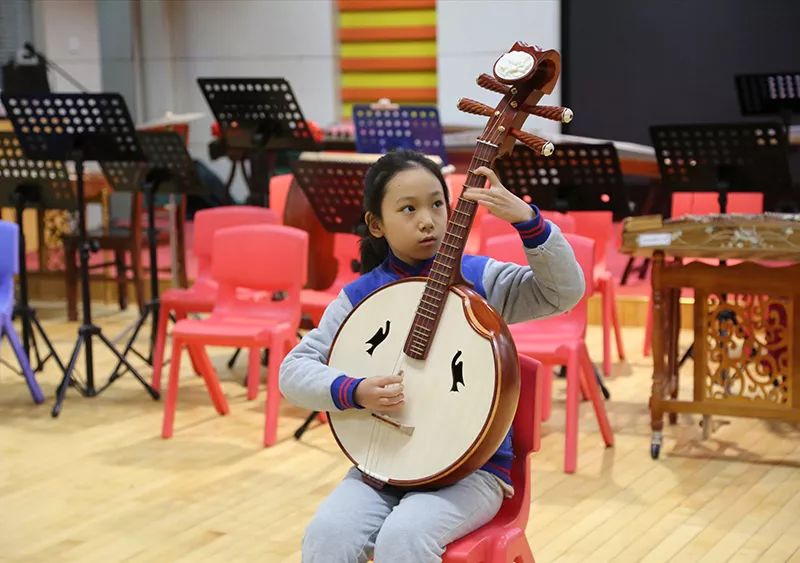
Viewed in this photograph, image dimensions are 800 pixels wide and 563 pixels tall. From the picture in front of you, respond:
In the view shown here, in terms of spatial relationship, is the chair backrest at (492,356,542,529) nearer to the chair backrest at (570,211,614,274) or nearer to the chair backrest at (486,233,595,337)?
the chair backrest at (486,233,595,337)

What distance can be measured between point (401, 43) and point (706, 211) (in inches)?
159

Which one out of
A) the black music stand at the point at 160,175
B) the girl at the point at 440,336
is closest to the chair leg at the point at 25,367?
the black music stand at the point at 160,175

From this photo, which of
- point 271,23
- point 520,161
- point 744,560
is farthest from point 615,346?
point 271,23

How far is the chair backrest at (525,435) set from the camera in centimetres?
247

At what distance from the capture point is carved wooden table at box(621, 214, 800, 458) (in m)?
3.97

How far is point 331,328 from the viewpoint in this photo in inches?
100

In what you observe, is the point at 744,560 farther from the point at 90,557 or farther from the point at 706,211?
the point at 706,211

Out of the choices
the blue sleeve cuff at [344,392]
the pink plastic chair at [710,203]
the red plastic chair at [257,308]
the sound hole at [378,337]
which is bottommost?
the red plastic chair at [257,308]

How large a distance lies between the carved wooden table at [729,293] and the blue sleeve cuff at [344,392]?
6.46ft

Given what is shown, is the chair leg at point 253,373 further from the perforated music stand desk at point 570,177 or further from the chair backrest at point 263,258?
the perforated music stand desk at point 570,177

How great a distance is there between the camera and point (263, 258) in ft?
15.4

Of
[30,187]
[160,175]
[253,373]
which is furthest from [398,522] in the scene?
[30,187]

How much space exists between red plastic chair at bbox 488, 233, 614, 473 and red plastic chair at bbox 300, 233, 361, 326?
2.85 ft

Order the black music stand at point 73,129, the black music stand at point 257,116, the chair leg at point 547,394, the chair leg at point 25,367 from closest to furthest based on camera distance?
the chair leg at point 547,394, the black music stand at point 73,129, the chair leg at point 25,367, the black music stand at point 257,116
